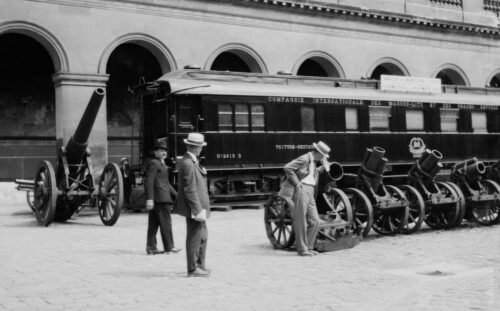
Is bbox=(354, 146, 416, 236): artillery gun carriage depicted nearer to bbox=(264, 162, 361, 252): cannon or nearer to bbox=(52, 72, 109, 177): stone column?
bbox=(264, 162, 361, 252): cannon

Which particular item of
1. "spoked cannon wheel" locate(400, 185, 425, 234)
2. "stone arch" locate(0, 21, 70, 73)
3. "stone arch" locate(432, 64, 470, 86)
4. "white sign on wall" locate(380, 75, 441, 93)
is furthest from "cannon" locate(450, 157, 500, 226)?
"stone arch" locate(432, 64, 470, 86)

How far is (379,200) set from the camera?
10.9 metres

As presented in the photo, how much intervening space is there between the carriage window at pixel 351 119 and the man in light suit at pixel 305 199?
32.7ft

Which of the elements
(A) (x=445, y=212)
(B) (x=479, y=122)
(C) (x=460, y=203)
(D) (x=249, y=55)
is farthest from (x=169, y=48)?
(C) (x=460, y=203)

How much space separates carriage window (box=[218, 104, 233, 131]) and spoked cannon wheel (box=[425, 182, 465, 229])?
21.6 ft

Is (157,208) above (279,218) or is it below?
above

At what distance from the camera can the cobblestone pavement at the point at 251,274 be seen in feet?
21.1

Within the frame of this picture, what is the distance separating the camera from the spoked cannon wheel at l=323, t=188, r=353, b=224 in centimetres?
1005

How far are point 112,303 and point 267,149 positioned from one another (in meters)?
11.9

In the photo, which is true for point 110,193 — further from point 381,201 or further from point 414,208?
point 414,208

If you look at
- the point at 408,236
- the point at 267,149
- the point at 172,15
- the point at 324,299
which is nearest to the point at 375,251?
the point at 408,236

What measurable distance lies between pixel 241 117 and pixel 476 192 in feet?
22.9

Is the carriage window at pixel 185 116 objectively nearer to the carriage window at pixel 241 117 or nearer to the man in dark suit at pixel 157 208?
the carriage window at pixel 241 117

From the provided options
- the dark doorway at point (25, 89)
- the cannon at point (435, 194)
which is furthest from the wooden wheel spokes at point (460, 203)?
the dark doorway at point (25, 89)
